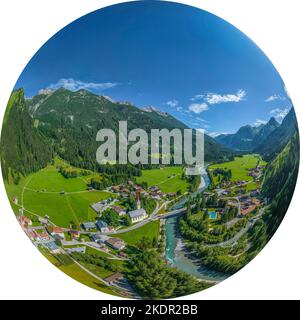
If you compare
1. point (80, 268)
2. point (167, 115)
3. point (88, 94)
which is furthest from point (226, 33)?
point (80, 268)

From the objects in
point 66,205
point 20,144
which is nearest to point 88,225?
point 66,205

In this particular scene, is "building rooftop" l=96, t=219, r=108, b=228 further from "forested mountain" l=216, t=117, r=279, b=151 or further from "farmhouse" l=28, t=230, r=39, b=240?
"forested mountain" l=216, t=117, r=279, b=151

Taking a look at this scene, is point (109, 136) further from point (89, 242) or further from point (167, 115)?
point (89, 242)

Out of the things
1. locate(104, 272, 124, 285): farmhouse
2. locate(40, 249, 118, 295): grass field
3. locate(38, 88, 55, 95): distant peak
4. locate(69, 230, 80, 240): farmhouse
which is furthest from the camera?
locate(40, 249, 118, 295): grass field

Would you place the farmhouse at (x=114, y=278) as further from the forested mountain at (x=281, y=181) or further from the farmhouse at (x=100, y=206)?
the forested mountain at (x=281, y=181)

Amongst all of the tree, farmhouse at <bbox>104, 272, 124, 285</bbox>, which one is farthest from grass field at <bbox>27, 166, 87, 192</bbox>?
farmhouse at <bbox>104, 272, 124, 285</bbox>

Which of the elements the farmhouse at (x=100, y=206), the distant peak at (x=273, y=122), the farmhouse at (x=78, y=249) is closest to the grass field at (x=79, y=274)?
the farmhouse at (x=78, y=249)

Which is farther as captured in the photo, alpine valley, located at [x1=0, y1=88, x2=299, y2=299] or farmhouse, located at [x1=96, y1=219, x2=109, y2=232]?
farmhouse, located at [x1=96, y1=219, x2=109, y2=232]
